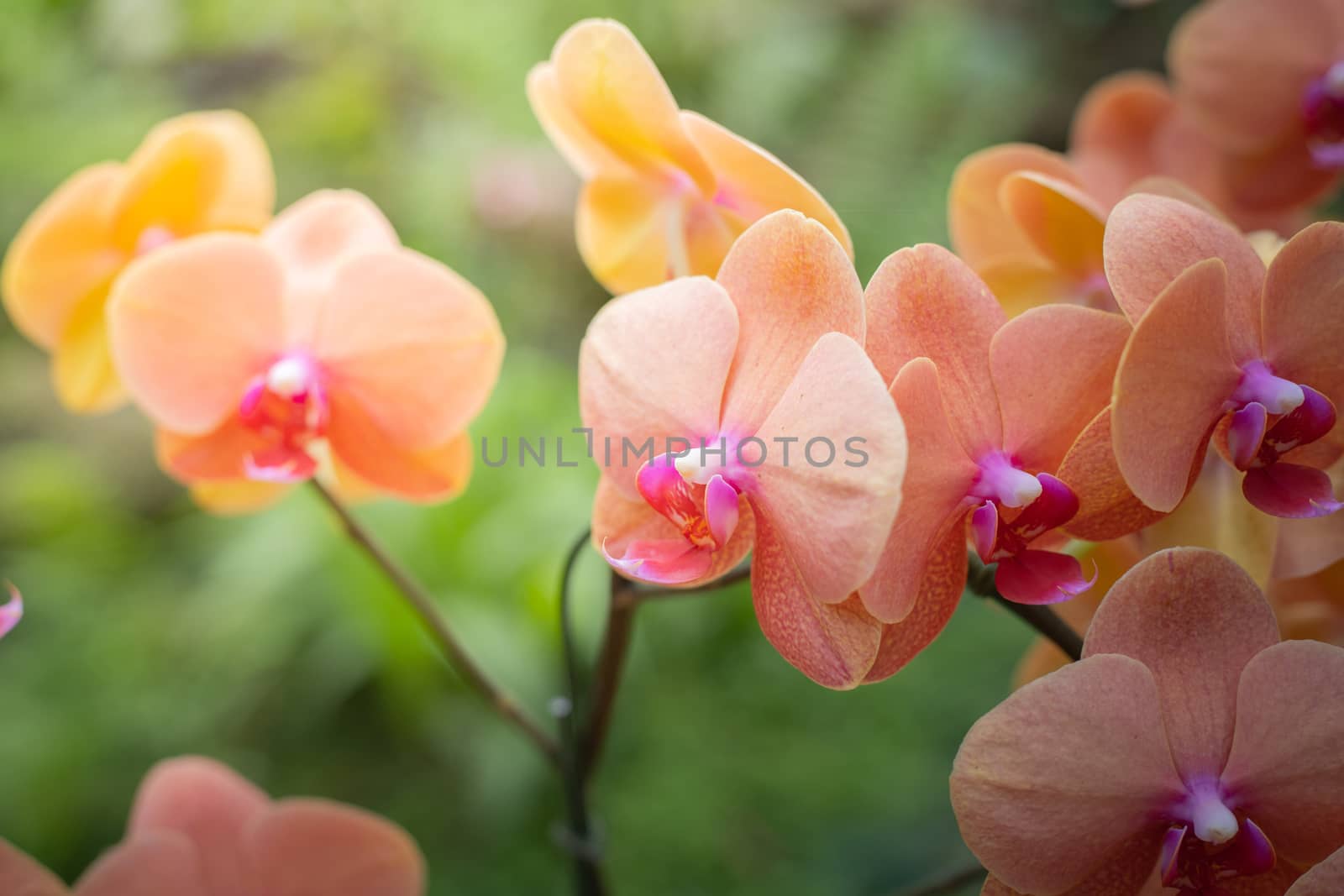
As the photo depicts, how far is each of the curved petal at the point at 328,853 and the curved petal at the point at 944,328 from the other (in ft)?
0.84

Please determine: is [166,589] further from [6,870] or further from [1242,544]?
[1242,544]

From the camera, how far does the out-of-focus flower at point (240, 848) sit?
35cm

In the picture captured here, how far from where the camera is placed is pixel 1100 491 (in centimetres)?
30

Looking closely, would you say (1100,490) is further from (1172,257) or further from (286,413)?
(286,413)

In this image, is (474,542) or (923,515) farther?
(474,542)

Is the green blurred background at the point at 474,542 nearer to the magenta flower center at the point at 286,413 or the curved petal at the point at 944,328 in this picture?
the magenta flower center at the point at 286,413

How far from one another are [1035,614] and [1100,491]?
0.17 ft

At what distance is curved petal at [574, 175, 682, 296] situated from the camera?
0.41m

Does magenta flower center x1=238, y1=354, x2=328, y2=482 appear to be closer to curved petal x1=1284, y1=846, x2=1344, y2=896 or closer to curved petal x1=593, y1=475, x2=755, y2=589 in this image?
curved petal x1=593, y1=475, x2=755, y2=589

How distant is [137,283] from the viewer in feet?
1.30

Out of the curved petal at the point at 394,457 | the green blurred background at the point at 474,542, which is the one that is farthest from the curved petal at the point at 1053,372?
the green blurred background at the point at 474,542

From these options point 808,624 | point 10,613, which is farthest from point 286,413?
point 808,624

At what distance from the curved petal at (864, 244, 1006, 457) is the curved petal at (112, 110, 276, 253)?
1.03 ft

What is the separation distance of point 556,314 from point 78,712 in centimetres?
91
